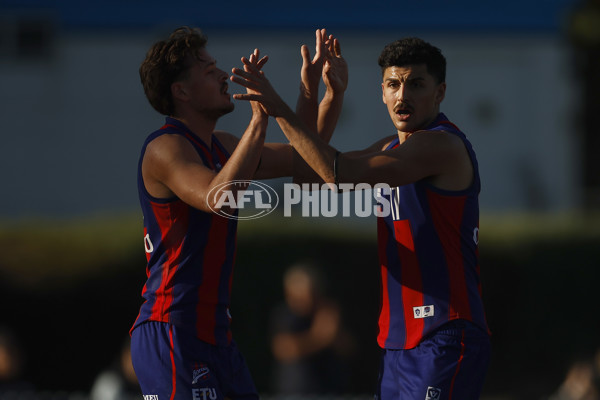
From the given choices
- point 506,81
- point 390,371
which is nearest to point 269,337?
point 390,371

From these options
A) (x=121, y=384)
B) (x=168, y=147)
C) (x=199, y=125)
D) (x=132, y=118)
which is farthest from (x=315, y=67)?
(x=132, y=118)

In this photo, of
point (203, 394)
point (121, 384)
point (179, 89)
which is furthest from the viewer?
point (121, 384)

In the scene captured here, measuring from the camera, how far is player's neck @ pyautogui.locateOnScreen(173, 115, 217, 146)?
223 inches

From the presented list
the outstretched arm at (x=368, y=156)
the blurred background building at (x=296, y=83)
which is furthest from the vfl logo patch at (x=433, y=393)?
the blurred background building at (x=296, y=83)

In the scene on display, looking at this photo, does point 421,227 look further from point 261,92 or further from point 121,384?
point 121,384

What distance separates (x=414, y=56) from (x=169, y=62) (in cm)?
140

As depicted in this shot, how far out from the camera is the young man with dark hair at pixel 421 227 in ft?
17.2

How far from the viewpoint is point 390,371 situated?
17.9 ft

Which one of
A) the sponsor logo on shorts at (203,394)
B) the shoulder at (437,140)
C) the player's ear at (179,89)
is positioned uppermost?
the player's ear at (179,89)

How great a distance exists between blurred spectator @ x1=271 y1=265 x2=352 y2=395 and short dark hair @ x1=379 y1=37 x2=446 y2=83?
4.53 metres

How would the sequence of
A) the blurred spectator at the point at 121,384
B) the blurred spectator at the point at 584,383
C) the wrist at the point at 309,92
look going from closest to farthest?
1. the wrist at the point at 309,92
2. the blurred spectator at the point at 121,384
3. the blurred spectator at the point at 584,383

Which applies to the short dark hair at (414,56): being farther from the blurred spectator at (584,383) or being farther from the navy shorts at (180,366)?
the blurred spectator at (584,383)

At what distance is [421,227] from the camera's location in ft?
17.6

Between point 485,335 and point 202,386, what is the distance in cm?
158
